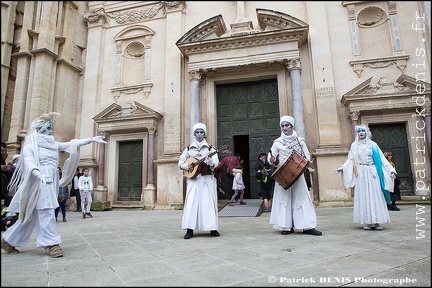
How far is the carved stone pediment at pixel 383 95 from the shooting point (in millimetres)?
10414

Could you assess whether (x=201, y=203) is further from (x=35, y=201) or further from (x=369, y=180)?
(x=369, y=180)

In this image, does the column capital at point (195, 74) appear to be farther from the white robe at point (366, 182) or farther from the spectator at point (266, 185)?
the white robe at point (366, 182)

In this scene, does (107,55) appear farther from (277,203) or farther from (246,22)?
(277,203)

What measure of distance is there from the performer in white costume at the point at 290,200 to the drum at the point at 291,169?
227mm

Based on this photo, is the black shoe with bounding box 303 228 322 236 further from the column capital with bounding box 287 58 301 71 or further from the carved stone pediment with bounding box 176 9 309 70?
the carved stone pediment with bounding box 176 9 309 70

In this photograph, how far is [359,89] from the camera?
10914mm

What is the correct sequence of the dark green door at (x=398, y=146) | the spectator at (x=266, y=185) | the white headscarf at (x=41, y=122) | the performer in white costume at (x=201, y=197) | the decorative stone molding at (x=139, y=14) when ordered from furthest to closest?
the decorative stone molding at (x=139, y=14) → the dark green door at (x=398, y=146) → the spectator at (x=266, y=185) → the performer in white costume at (x=201, y=197) → the white headscarf at (x=41, y=122)

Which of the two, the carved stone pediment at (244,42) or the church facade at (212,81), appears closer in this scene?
the church facade at (212,81)

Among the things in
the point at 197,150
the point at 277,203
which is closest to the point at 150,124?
the point at 197,150

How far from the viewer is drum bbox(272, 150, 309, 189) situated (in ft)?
16.2

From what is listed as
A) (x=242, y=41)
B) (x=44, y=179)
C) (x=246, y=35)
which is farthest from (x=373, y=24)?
(x=44, y=179)

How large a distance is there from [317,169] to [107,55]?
35.9 feet

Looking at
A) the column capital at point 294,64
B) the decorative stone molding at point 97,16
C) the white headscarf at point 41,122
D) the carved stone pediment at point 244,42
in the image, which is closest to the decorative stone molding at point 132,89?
the carved stone pediment at point 244,42

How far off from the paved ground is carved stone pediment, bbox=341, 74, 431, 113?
6.68 metres
